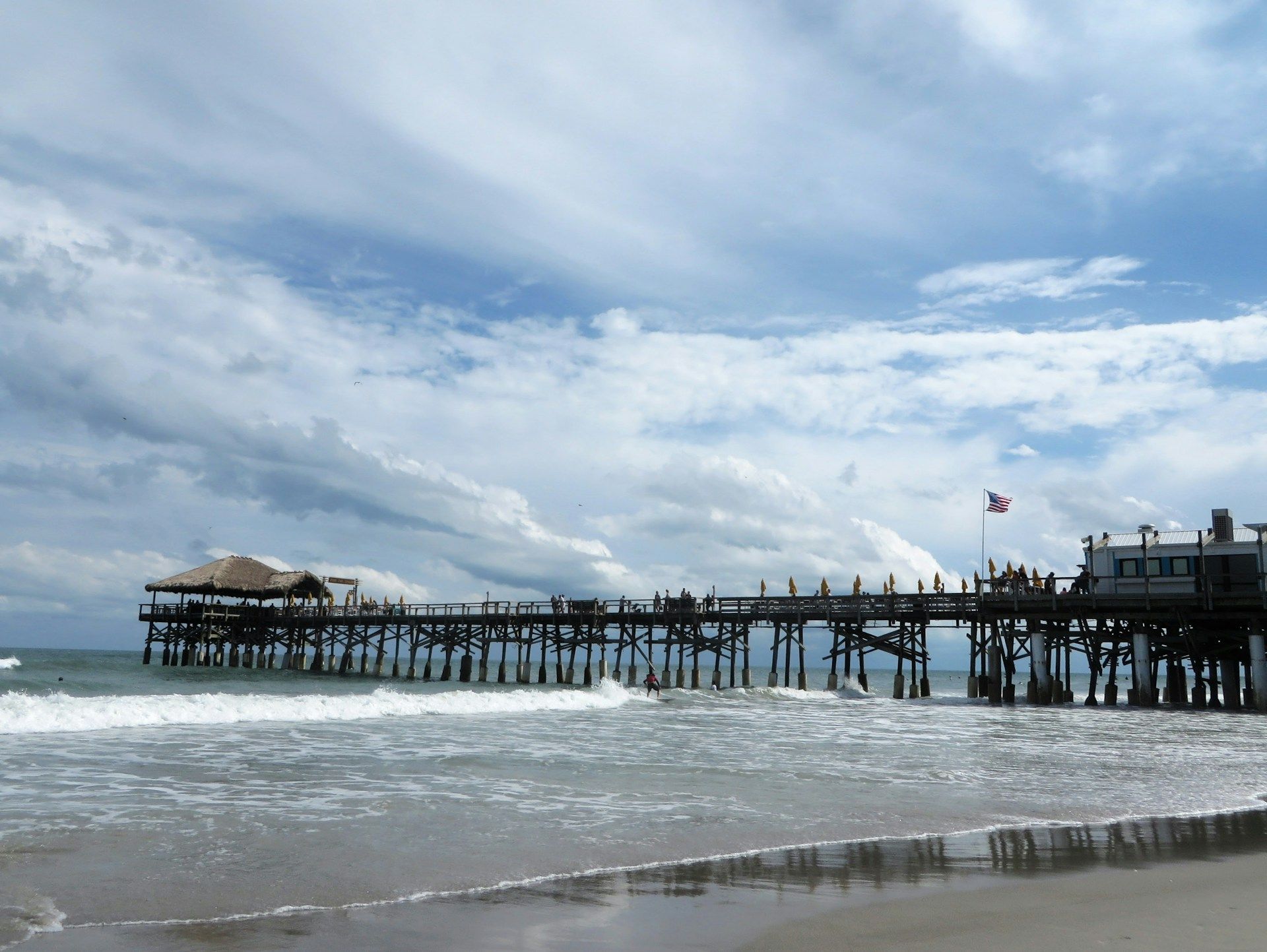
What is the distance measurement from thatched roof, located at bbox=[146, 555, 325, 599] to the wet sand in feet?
178

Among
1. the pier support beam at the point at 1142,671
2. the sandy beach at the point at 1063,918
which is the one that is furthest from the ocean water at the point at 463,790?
the pier support beam at the point at 1142,671

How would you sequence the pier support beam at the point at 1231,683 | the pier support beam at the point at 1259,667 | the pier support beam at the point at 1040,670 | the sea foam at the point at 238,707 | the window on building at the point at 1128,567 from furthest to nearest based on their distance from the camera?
the window on building at the point at 1128,567, the pier support beam at the point at 1040,670, the pier support beam at the point at 1231,683, the pier support beam at the point at 1259,667, the sea foam at the point at 238,707

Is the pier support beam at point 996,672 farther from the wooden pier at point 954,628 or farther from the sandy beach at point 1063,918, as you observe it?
the sandy beach at point 1063,918

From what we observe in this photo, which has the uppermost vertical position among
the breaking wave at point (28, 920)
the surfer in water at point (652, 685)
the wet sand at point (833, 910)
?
the wet sand at point (833, 910)

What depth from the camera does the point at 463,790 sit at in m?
11.3

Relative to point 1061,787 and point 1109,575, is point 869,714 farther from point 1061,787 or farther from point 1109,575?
point 1061,787

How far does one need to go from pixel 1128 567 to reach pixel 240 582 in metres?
49.0

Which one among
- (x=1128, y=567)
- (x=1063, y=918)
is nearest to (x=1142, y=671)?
(x=1128, y=567)

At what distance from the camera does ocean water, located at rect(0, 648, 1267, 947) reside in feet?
22.7

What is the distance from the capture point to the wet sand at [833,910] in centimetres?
535

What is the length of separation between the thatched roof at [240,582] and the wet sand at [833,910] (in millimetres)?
54380

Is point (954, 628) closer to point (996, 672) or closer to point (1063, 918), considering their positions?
point (996, 672)

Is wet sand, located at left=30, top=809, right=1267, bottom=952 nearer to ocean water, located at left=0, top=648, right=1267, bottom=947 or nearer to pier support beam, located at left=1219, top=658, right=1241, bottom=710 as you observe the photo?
ocean water, located at left=0, top=648, right=1267, bottom=947

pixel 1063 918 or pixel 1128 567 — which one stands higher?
pixel 1128 567
